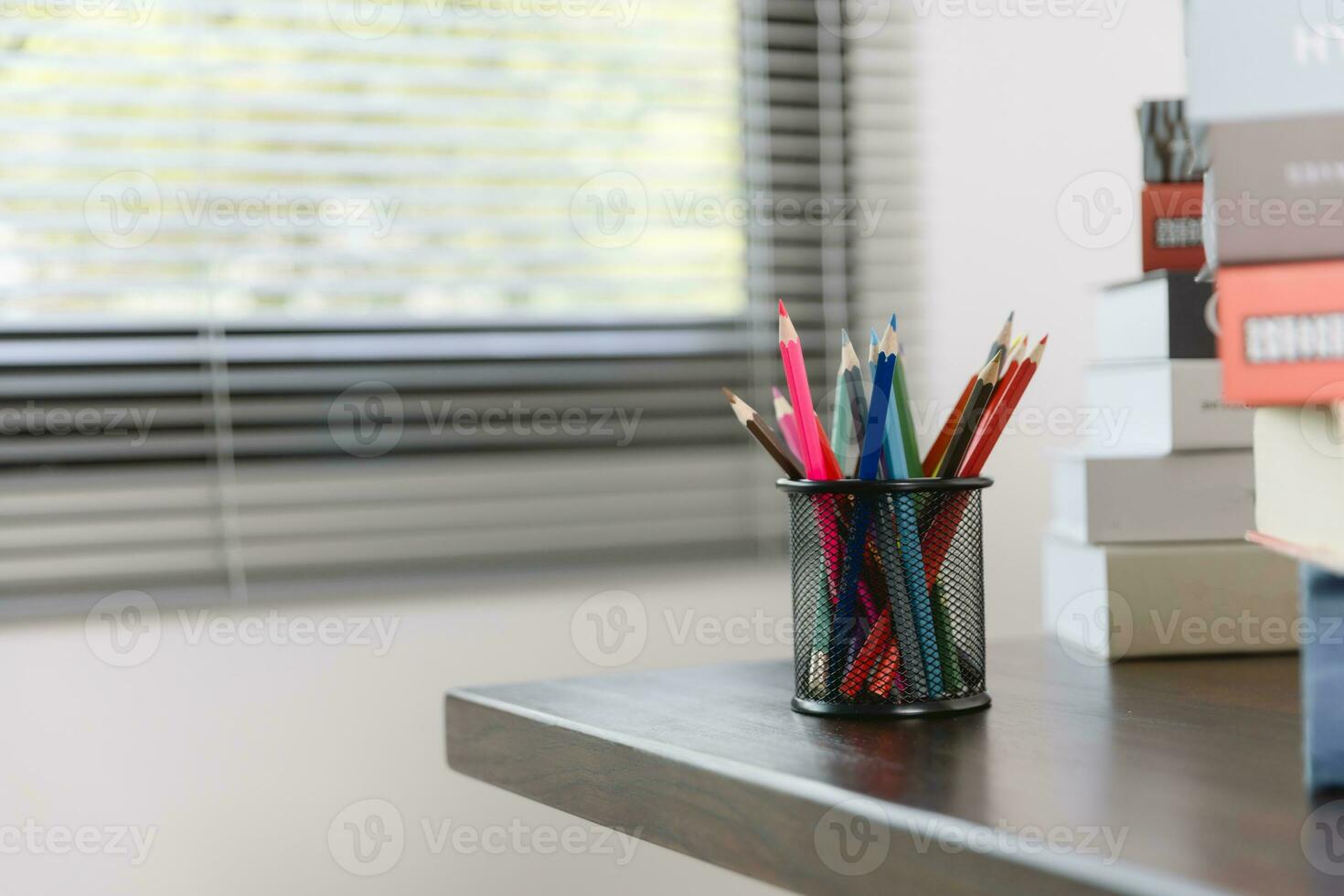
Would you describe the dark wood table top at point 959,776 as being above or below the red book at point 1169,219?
below

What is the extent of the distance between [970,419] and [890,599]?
4.4 inches

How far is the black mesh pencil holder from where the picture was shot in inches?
31.6

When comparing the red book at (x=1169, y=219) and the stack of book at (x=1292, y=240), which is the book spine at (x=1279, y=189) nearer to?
the stack of book at (x=1292, y=240)

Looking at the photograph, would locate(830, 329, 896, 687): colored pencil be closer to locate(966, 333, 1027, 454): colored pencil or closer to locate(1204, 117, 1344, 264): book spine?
locate(966, 333, 1027, 454): colored pencil

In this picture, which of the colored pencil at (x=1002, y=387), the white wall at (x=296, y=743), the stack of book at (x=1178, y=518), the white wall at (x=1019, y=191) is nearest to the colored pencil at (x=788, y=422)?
the colored pencil at (x=1002, y=387)

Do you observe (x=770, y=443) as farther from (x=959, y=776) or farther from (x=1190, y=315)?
(x=1190, y=315)

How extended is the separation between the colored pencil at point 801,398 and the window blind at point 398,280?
0.73m

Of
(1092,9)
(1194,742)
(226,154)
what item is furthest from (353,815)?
(1092,9)

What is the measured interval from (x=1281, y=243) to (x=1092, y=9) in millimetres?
1209

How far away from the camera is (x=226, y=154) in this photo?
4.63 feet

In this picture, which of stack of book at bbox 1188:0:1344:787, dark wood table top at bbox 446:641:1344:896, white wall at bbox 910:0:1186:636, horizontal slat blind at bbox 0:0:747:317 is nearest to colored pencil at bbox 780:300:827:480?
dark wood table top at bbox 446:641:1344:896

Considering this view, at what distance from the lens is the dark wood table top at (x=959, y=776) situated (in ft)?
1.81

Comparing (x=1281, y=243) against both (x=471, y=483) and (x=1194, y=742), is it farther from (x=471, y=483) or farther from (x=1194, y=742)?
(x=471, y=483)

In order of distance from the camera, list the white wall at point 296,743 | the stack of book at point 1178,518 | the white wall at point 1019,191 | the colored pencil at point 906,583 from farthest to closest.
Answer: the white wall at point 1019,191
the white wall at point 296,743
the stack of book at point 1178,518
the colored pencil at point 906,583
